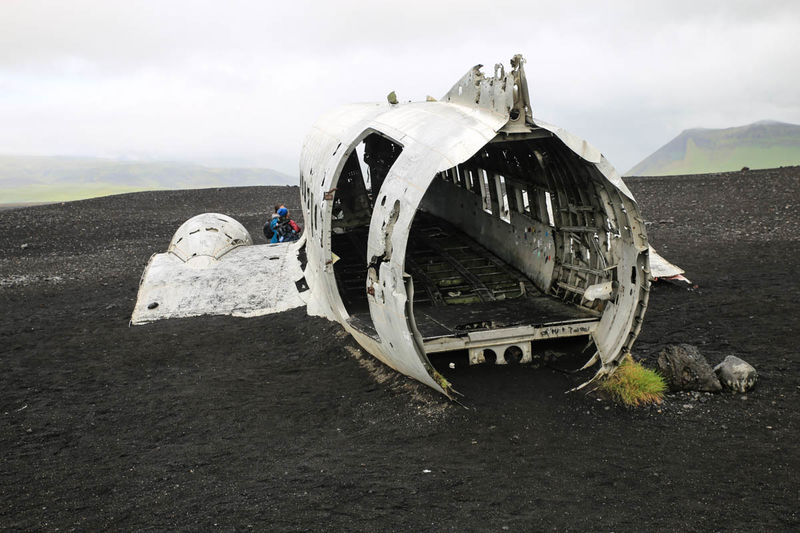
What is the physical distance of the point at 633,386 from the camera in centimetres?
851

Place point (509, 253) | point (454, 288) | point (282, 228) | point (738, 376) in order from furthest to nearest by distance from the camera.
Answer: point (282, 228), point (509, 253), point (454, 288), point (738, 376)

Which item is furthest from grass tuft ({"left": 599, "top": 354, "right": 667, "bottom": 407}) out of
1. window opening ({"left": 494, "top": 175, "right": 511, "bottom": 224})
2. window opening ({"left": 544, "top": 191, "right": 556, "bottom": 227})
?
window opening ({"left": 494, "top": 175, "right": 511, "bottom": 224})

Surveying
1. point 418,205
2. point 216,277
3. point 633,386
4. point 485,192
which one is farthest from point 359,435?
point 216,277

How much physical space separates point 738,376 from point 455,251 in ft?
21.3

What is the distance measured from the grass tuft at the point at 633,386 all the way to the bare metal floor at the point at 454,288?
1.01 m

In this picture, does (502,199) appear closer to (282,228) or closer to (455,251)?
(455,251)

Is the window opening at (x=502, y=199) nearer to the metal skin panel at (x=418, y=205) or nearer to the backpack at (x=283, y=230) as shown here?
the metal skin panel at (x=418, y=205)

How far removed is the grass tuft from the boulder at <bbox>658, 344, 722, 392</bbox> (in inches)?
7.7

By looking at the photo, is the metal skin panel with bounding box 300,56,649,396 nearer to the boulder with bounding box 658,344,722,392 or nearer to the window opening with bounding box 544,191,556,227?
the boulder with bounding box 658,344,722,392

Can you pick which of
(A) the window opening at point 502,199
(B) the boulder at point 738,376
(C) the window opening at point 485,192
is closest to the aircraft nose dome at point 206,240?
(C) the window opening at point 485,192

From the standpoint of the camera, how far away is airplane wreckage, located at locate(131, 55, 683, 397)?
7.85 metres

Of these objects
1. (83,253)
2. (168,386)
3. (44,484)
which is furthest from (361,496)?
(83,253)

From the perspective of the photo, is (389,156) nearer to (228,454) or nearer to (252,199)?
(228,454)

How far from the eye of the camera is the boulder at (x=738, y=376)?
28.3 ft
